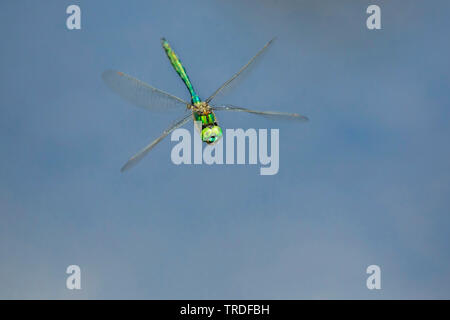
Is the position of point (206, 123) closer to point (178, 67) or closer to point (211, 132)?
point (211, 132)

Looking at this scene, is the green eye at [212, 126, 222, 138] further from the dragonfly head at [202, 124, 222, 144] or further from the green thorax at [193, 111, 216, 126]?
the green thorax at [193, 111, 216, 126]

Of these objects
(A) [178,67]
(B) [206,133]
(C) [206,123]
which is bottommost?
(B) [206,133]

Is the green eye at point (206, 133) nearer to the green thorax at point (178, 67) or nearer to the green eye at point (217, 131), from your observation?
the green eye at point (217, 131)

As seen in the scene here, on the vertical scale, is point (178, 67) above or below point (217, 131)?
above

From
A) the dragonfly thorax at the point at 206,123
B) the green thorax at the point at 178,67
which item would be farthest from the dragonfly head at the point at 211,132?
the green thorax at the point at 178,67

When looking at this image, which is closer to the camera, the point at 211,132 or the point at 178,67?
the point at 211,132

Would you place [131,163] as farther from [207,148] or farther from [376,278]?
[376,278]

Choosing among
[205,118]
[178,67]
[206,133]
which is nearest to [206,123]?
[205,118]

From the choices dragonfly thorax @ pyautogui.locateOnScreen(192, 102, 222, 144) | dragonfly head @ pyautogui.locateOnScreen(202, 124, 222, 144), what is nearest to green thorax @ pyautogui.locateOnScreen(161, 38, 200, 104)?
dragonfly thorax @ pyautogui.locateOnScreen(192, 102, 222, 144)
